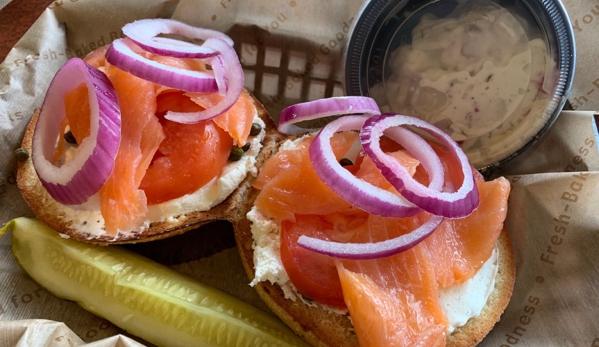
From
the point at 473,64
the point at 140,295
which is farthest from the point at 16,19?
the point at 473,64

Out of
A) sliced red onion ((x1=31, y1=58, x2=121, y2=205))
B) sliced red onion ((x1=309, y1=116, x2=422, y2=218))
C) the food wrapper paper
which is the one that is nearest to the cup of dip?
the food wrapper paper

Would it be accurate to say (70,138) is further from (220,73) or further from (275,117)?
(275,117)

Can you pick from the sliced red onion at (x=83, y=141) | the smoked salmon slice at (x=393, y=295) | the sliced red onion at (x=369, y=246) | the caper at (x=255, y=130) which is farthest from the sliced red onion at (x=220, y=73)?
the smoked salmon slice at (x=393, y=295)

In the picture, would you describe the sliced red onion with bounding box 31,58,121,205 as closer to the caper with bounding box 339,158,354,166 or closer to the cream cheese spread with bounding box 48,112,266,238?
the cream cheese spread with bounding box 48,112,266,238

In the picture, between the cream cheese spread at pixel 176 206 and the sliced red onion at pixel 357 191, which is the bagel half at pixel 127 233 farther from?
the sliced red onion at pixel 357 191

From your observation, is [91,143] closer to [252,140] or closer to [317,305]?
[252,140]

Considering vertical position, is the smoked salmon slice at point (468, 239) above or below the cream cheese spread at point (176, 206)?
above
